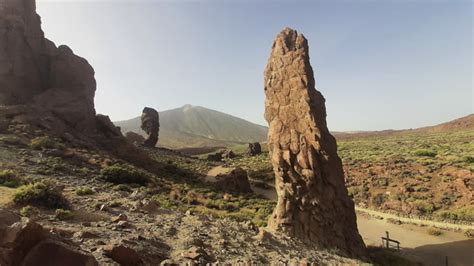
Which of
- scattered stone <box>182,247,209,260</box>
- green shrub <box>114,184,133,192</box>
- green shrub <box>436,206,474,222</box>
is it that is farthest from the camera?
green shrub <box>436,206,474,222</box>

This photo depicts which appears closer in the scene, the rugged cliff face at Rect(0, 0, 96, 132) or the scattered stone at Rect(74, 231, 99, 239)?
the scattered stone at Rect(74, 231, 99, 239)

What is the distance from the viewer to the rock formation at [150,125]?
67.9 m

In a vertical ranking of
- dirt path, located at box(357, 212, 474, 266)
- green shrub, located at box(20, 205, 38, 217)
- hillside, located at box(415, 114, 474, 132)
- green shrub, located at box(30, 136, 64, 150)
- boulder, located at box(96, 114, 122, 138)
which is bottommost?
dirt path, located at box(357, 212, 474, 266)

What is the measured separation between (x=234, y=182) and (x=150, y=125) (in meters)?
36.4

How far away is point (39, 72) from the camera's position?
40188mm

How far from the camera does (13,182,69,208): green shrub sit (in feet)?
43.3

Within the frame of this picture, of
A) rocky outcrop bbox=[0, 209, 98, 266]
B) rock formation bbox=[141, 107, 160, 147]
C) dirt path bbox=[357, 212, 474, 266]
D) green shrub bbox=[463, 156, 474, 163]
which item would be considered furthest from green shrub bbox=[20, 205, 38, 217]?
rock formation bbox=[141, 107, 160, 147]

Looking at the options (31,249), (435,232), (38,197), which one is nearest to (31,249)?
(31,249)

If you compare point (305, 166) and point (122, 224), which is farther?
point (305, 166)

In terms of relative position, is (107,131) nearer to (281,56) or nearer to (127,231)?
(281,56)

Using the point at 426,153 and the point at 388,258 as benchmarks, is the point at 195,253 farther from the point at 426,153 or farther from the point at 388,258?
the point at 426,153

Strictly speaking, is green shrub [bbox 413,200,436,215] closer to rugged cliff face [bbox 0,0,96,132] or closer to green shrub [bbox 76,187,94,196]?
green shrub [bbox 76,187,94,196]

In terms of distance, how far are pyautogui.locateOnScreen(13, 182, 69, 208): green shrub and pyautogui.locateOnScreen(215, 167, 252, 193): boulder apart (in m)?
23.0

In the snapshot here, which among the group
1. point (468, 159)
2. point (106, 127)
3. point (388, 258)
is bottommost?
point (388, 258)
